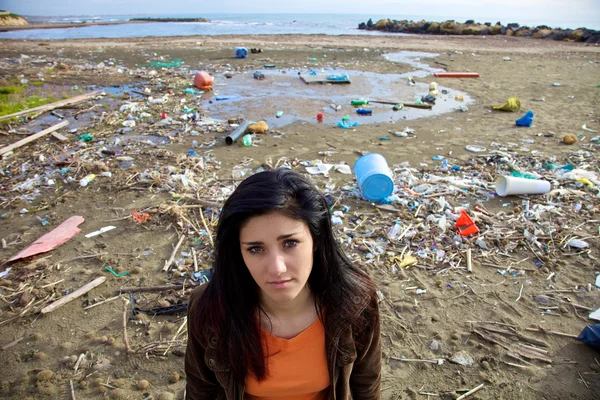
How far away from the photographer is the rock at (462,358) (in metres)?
3.20

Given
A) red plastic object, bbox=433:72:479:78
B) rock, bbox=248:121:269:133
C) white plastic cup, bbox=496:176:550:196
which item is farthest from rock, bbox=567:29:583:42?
rock, bbox=248:121:269:133

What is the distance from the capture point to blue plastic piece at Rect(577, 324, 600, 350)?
3254 mm

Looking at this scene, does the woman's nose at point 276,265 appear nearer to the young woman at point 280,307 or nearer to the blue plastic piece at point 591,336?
the young woman at point 280,307

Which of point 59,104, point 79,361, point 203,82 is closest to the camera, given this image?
point 79,361

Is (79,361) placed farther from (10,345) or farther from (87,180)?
(87,180)

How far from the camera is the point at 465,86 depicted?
1376 centimetres

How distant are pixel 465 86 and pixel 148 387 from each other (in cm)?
1434

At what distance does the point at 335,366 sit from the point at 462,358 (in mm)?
2043

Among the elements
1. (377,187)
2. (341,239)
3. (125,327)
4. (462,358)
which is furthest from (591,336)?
(125,327)

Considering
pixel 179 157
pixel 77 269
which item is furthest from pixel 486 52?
pixel 77 269

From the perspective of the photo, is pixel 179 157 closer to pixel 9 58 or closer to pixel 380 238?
pixel 380 238

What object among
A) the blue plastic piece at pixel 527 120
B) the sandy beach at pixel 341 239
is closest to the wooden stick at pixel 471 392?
the sandy beach at pixel 341 239

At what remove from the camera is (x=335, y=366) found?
175 centimetres

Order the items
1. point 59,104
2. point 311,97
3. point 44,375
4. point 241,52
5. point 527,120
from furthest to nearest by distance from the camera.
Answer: point 241,52 < point 311,97 < point 59,104 < point 527,120 < point 44,375
